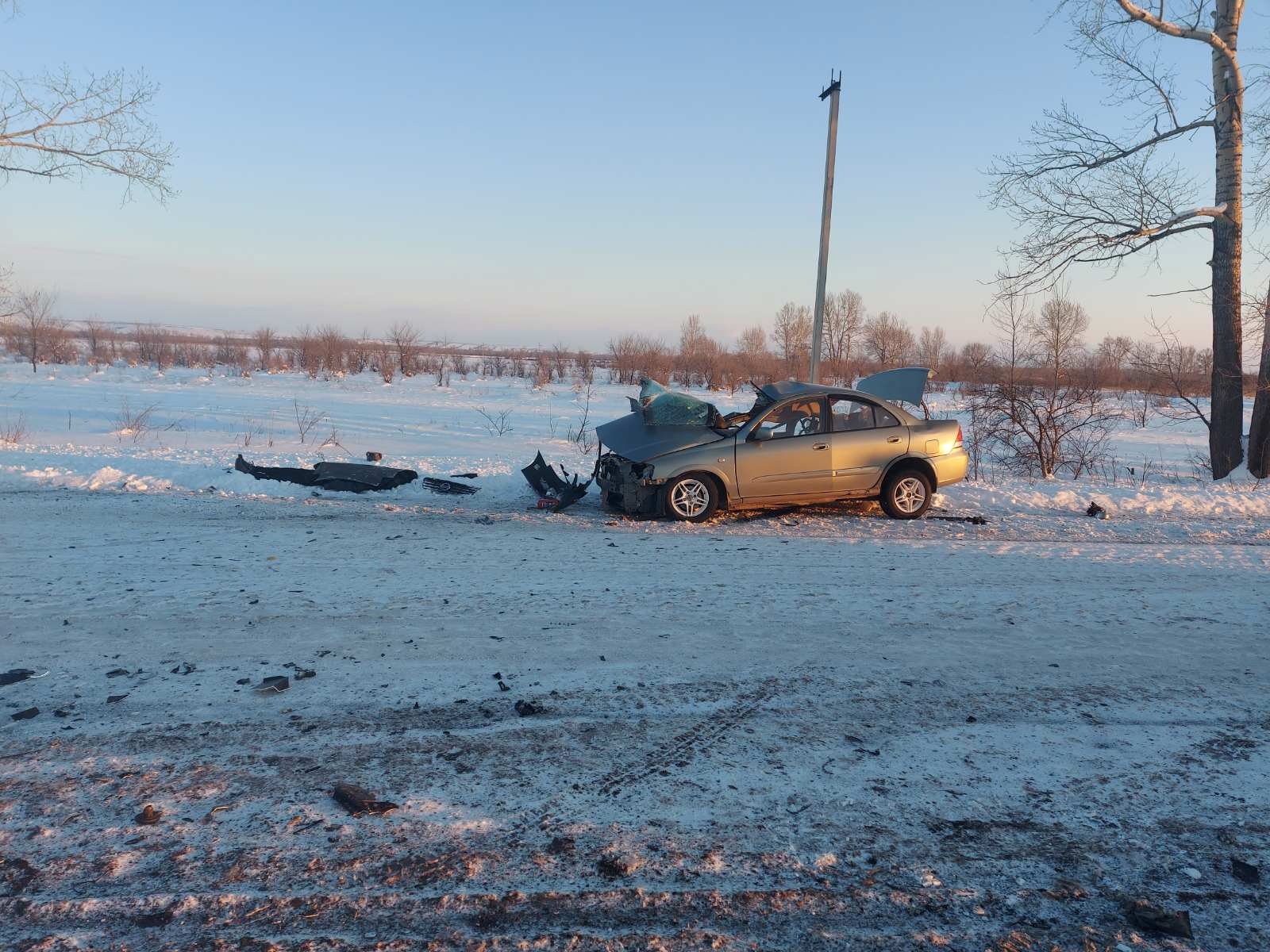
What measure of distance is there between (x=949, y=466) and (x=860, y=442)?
130 cm

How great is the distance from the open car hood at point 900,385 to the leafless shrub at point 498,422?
36.9ft

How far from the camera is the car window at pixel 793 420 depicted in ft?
32.9

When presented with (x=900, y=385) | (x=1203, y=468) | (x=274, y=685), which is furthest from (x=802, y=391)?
(x=1203, y=468)

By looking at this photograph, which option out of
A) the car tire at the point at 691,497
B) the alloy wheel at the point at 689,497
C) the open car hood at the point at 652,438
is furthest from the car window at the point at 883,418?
the alloy wheel at the point at 689,497

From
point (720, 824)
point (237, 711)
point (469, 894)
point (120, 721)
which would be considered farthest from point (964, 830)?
point (120, 721)

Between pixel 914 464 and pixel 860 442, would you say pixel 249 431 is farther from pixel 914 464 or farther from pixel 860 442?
pixel 914 464

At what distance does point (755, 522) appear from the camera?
9.98m

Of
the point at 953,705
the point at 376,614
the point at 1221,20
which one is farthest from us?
the point at 1221,20

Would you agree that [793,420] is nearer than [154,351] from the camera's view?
Yes

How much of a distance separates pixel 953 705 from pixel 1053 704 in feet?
1.97

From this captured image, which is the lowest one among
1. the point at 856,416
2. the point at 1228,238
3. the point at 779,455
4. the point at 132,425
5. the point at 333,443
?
the point at 333,443

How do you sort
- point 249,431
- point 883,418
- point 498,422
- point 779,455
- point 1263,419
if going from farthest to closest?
point 498,422 < point 249,431 < point 1263,419 < point 883,418 < point 779,455

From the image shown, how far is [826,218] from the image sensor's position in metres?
14.3

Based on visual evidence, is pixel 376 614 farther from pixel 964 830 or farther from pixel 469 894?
pixel 964 830
